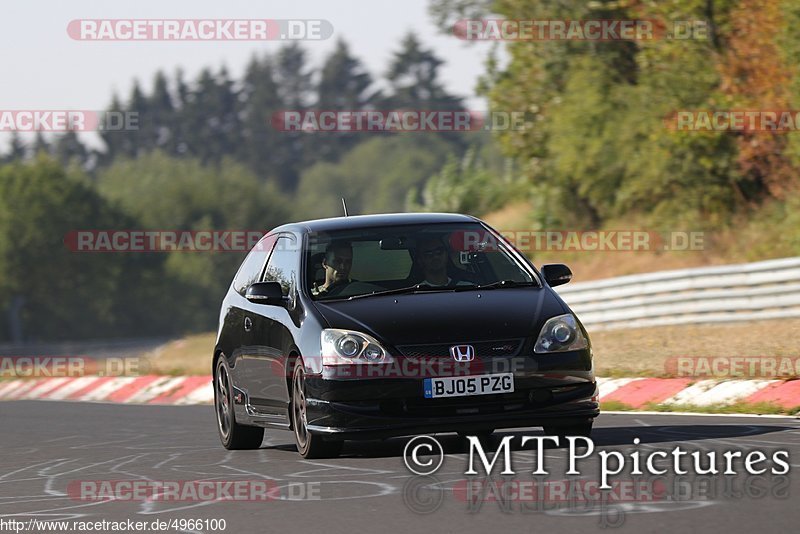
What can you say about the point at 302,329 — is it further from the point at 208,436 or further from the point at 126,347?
the point at 126,347

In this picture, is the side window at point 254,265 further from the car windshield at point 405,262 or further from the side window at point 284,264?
Answer: the car windshield at point 405,262

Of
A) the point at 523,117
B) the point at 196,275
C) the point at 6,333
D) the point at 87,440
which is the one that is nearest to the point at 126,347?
the point at 6,333

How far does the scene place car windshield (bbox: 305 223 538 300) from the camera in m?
11.2

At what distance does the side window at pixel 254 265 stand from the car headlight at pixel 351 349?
2.14 m

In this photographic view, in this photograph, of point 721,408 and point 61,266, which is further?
point 61,266

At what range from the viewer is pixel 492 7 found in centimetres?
3562

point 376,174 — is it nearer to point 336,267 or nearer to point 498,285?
point 336,267

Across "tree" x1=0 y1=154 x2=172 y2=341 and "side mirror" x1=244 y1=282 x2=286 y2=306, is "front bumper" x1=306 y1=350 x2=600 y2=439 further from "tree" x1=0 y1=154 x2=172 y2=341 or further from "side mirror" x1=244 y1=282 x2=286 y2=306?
"tree" x1=0 y1=154 x2=172 y2=341

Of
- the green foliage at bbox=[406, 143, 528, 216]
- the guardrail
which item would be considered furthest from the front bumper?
the green foliage at bbox=[406, 143, 528, 216]

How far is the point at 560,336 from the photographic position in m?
10.6

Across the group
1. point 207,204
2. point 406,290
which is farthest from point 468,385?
point 207,204

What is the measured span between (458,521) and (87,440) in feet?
24.7

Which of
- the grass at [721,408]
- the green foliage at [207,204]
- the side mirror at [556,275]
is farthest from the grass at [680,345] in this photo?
the green foliage at [207,204]

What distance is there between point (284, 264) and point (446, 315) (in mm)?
1801
